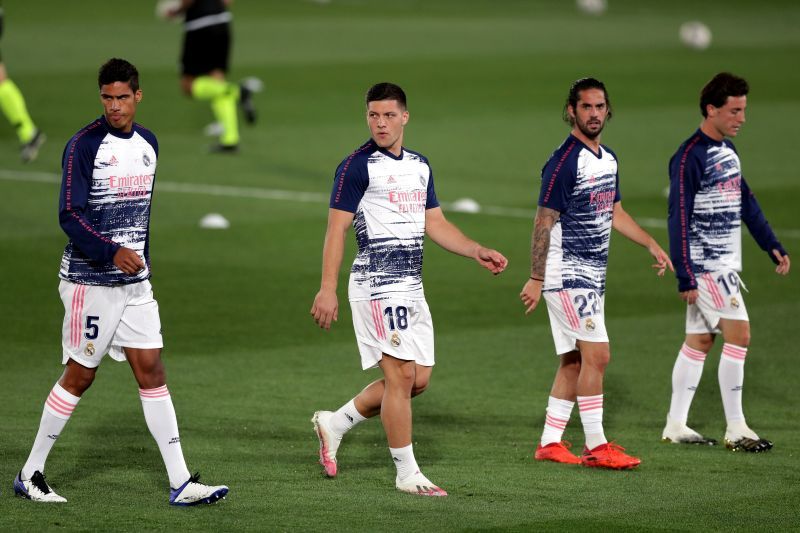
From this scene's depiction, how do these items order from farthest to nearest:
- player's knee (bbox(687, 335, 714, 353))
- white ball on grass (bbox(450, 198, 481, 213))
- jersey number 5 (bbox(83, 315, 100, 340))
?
white ball on grass (bbox(450, 198, 481, 213))
player's knee (bbox(687, 335, 714, 353))
jersey number 5 (bbox(83, 315, 100, 340))

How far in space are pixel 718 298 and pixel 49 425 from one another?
411 centimetres

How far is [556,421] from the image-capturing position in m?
9.06

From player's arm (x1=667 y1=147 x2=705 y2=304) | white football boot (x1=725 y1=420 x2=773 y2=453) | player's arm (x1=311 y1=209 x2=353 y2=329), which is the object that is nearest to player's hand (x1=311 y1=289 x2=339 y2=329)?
player's arm (x1=311 y1=209 x2=353 y2=329)

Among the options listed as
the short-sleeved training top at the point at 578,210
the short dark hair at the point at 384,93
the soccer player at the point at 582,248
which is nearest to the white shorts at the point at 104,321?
the short dark hair at the point at 384,93

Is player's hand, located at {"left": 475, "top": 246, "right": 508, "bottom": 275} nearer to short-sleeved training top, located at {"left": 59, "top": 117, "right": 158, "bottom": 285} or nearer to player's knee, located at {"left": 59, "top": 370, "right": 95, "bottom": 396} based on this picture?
short-sleeved training top, located at {"left": 59, "top": 117, "right": 158, "bottom": 285}

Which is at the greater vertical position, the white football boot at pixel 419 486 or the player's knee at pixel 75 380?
the player's knee at pixel 75 380

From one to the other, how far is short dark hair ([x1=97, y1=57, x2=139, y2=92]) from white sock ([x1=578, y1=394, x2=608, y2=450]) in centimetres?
309

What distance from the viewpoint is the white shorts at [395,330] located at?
8000 millimetres

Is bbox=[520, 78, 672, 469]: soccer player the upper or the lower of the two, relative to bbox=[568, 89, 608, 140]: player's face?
lower

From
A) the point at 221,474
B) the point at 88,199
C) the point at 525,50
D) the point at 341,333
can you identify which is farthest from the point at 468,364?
the point at 525,50

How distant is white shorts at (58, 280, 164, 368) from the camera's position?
25.1ft

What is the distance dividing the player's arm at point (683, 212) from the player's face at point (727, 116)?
25 centimetres

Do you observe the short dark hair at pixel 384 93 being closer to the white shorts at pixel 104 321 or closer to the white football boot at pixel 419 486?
the white shorts at pixel 104 321

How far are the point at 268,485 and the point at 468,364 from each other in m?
3.76
